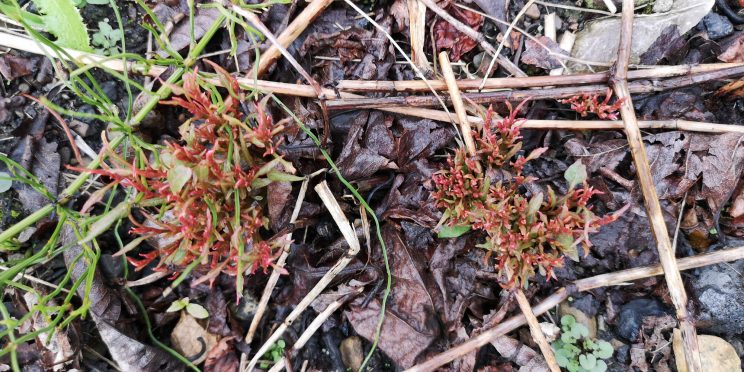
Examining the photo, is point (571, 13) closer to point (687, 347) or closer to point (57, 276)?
point (687, 347)

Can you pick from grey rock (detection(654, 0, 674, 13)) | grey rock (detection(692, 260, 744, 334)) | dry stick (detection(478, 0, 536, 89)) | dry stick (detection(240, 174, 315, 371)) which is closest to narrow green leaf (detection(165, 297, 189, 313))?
dry stick (detection(240, 174, 315, 371))

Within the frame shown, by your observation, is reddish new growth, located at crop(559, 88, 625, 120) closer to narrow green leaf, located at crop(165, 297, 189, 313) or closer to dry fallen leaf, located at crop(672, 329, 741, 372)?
dry fallen leaf, located at crop(672, 329, 741, 372)

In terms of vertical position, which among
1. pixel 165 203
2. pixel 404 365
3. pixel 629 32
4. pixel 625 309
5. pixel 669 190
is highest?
pixel 629 32

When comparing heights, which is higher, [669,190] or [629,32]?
[629,32]

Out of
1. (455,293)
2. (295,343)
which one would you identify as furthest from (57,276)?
(455,293)

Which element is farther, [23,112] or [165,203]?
[23,112]

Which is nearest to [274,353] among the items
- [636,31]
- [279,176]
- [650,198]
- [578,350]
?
[279,176]
